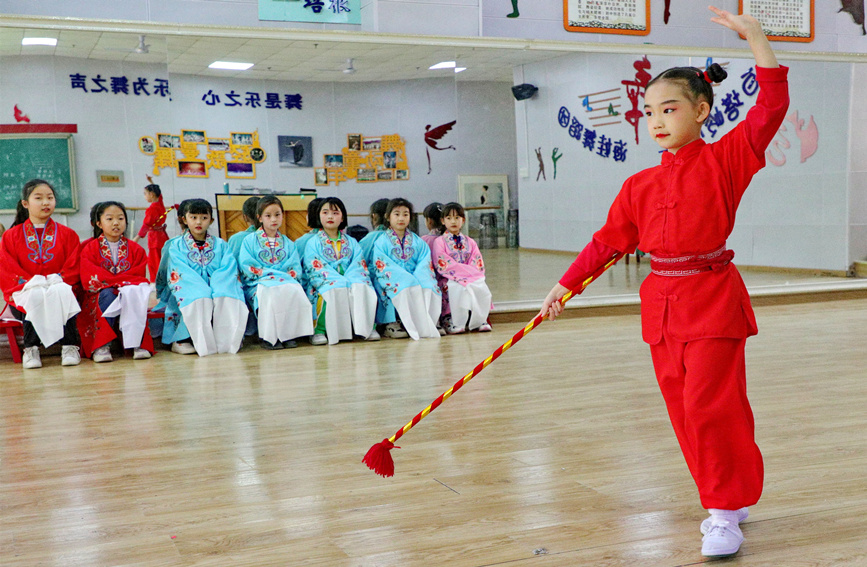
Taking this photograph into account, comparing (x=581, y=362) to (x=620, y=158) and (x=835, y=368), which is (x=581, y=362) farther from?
(x=620, y=158)

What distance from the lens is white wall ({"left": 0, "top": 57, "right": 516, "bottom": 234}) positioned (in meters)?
5.25

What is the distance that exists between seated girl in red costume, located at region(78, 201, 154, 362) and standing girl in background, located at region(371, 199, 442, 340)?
1.46 meters

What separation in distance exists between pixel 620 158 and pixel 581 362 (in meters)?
6.27

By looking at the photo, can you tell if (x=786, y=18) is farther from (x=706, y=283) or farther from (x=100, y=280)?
(x=706, y=283)

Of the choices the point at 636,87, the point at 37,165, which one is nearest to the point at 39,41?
the point at 37,165

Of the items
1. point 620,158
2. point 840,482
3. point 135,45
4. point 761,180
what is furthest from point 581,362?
point 620,158

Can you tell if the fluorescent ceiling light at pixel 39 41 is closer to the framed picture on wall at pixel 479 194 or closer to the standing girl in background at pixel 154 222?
the standing girl in background at pixel 154 222

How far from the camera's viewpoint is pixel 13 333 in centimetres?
464

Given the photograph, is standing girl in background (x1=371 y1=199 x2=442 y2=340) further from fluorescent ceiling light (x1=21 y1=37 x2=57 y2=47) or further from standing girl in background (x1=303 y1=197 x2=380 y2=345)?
fluorescent ceiling light (x1=21 y1=37 x2=57 y2=47)

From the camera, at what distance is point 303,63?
5754mm

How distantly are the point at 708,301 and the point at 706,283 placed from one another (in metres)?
0.04

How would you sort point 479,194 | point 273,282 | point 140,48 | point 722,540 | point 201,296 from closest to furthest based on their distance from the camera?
point 722,540, point 201,296, point 273,282, point 140,48, point 479,194

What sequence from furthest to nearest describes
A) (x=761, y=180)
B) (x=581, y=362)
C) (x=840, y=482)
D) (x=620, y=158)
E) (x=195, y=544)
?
1. (x=620, y=158)
2. (x=761, y=180)
3. (x=581, y=362)
4. (x=840, y=482)
5. (x=195, y=544)

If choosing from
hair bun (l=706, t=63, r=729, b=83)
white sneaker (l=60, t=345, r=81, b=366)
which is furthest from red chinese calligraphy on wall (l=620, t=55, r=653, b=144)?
hair bun (l=706, t=63, r=729, b=83)
